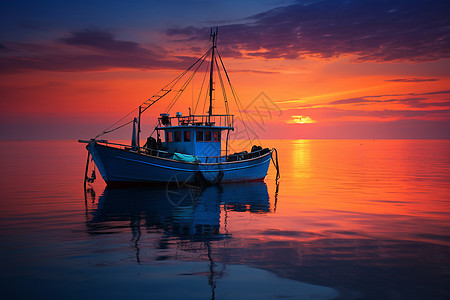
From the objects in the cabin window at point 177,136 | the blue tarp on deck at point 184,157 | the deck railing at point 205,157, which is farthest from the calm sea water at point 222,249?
the cabin window at point 177,136

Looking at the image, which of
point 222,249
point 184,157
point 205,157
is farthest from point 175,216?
point 205,157

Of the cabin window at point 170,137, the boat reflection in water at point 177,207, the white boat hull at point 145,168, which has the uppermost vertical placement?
the cabin window at point 170,137

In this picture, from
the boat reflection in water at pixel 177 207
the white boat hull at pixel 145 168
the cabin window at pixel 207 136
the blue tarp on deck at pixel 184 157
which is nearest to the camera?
the boat reflection in water at pixel 177 207

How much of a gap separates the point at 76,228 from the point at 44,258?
3770 millimetres

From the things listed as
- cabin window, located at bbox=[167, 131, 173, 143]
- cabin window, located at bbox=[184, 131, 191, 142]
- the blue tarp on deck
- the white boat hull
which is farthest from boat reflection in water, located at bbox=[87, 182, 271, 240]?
cabin window, located at bbox=[167, 131, 173, 143]

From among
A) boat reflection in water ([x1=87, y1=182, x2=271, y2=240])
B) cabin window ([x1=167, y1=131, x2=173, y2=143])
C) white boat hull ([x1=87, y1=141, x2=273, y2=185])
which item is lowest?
boat reflection in water ([x1=87, y1=182, x2=271, y2=240])

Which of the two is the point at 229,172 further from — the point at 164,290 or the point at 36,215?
the point at 164,290

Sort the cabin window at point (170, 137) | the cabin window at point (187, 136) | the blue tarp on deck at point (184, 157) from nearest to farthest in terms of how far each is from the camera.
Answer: the blue tarp on deck at point (184, 157) < the cabin window at point (187, 136) < the cabin window at point (170, 137)

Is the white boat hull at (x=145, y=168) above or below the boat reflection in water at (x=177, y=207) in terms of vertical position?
above

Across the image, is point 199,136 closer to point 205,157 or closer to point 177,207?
point 205,157

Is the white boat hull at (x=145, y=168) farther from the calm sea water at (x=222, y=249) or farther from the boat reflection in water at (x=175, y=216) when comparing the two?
the calm sea water at (x=222, y=249)

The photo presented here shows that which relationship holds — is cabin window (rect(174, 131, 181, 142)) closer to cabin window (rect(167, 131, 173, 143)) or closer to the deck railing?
cabin window (rect(167, 131, 173, 143))

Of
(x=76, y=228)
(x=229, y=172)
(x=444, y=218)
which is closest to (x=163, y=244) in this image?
(x=76, y=228)

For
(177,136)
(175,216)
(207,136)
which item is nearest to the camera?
(175,216)
